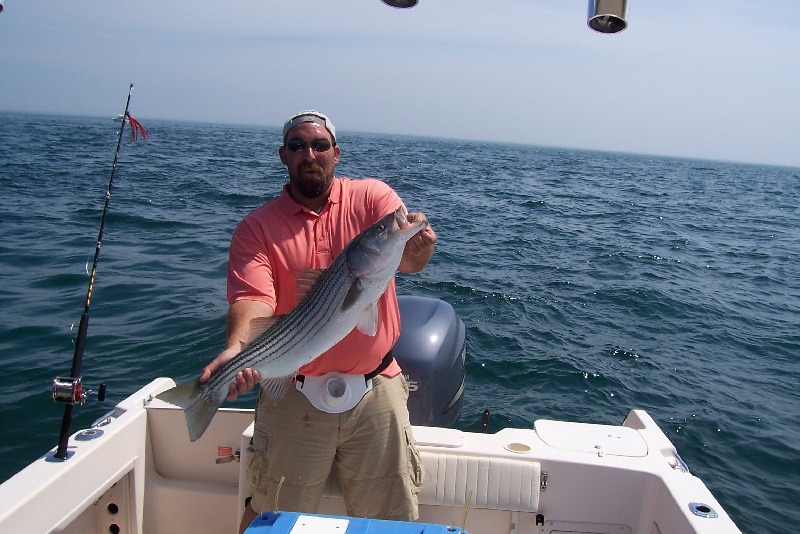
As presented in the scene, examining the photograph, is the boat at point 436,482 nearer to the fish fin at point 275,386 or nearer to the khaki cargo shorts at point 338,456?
the khaki cargo shorts at point 338,456

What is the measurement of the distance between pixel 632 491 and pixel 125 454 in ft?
10.6

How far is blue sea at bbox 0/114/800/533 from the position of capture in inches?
311

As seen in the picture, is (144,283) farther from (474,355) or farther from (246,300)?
(246,300)

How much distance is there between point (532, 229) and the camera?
66.5 ft

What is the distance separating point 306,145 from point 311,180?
8.0 inches

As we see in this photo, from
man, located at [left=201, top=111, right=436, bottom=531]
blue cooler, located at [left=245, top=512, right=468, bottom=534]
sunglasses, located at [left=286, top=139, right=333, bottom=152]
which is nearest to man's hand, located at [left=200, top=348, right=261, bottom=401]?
man, located at [left=201, top=111, right=436, bottom=531]

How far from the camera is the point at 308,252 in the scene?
148 inches

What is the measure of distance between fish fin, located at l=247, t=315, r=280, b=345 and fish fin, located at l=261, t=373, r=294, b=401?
250 mm

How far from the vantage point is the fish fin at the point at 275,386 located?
135 inches

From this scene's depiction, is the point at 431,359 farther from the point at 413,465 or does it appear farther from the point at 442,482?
the point at 413,465

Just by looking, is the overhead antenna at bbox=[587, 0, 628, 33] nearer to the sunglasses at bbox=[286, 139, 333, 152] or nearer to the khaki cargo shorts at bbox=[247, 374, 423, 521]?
the sunglasses at bbox=[286, 139, 333, 152]

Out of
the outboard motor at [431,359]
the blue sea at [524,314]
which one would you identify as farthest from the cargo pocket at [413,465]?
the blue sea at [524,314]

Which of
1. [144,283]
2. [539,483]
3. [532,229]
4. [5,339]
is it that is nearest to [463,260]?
[532,229]

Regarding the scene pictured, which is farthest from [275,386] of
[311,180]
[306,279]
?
[311,180]
